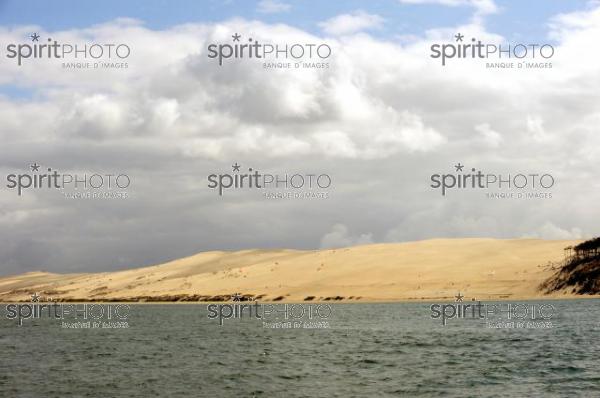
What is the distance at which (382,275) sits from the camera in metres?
125

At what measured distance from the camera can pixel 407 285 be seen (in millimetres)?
116125

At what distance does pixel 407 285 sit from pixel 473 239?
43.5m

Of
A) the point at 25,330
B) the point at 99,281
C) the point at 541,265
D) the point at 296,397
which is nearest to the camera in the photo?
the point at 296,397

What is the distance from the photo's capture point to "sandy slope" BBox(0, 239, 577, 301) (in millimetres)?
109750

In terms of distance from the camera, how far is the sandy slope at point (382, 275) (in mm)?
109750

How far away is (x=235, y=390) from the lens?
29.6m

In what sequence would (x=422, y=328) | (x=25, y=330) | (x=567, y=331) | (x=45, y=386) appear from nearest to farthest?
(x=45, y=386) → (x=567, y=331) → (x=422, y=328) → (x=25, y=330)

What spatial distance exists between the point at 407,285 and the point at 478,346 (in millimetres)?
74105

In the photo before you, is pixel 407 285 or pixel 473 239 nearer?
pixel 407 285

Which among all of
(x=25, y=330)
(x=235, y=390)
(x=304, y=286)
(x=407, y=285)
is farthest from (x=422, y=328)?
(x=304, y=286)

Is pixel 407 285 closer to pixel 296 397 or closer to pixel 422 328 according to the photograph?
pixel 422 328

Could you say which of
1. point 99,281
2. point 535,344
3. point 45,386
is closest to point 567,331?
point 535,344

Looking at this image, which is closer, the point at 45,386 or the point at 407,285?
the point at 45,386

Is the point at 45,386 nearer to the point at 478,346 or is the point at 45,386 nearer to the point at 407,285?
the point at 478,346
